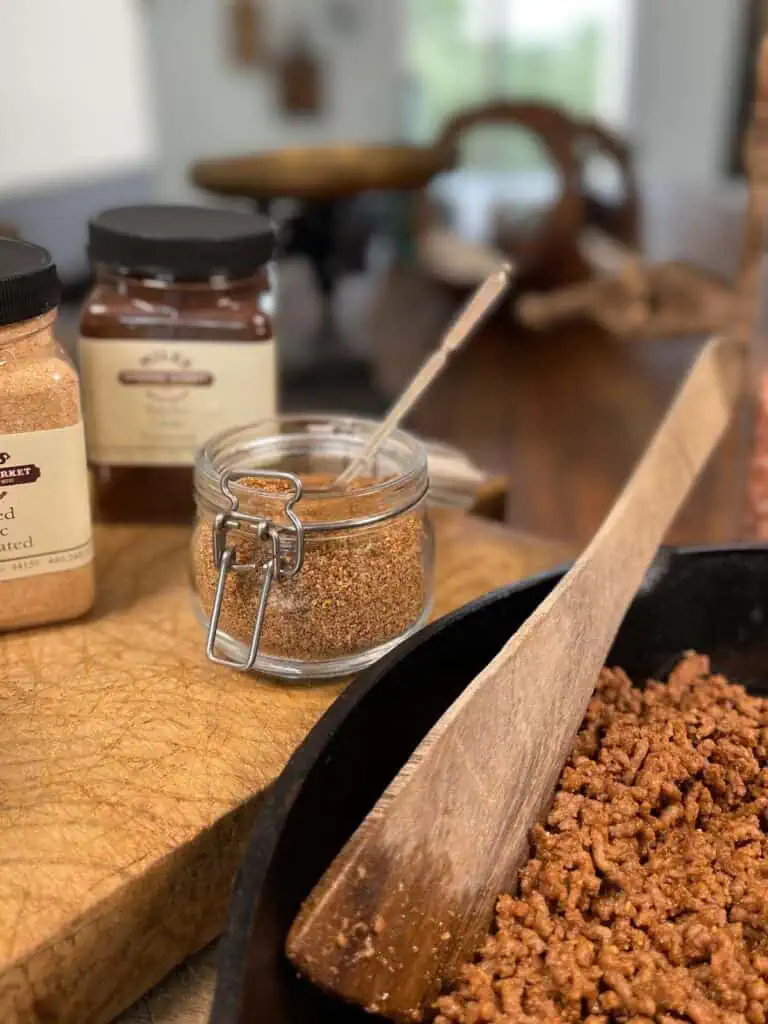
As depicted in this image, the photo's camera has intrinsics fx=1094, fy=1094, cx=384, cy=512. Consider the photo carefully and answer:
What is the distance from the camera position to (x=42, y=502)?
63 cm

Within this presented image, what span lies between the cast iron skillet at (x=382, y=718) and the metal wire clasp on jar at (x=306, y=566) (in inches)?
2.4

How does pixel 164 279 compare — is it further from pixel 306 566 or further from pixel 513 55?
pixel 513 55

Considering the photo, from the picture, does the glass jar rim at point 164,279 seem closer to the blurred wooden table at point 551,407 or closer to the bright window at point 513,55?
the blurred wooden table at point 551,407

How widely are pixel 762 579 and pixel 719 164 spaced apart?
480 cm

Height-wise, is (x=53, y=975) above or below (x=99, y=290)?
below

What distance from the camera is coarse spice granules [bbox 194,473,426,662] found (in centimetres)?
59

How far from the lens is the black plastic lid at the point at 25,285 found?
578 millimetres

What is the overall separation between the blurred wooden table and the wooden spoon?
56 centimetres

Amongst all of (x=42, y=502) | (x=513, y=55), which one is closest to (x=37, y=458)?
(x=42, y=502)

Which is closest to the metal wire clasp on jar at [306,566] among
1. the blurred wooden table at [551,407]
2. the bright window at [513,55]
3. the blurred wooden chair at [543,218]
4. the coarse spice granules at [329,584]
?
the coarse spice granules at [329,584]

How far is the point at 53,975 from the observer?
45 centimetres

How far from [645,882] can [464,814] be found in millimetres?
99

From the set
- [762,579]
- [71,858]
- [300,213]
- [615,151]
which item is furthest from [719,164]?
[71,858]

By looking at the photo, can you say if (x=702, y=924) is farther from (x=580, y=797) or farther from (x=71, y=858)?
(x=71, y=858)
